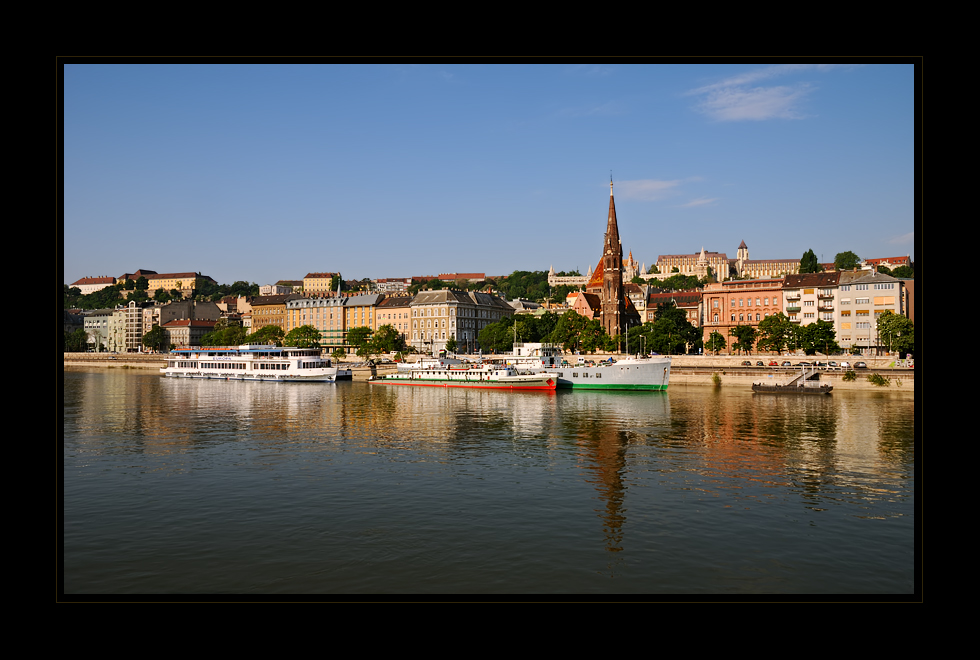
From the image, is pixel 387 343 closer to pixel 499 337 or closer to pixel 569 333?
pixel 499 337

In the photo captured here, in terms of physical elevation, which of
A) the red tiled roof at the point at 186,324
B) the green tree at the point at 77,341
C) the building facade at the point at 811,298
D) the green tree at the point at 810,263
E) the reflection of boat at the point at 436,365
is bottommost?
the reflection of boat at the point at 436,365

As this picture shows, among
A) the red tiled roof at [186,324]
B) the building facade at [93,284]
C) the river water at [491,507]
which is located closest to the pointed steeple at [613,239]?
the river water at [491,507]

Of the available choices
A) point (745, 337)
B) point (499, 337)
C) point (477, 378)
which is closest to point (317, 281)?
point (499, 337)

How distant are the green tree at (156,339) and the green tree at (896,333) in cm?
12429

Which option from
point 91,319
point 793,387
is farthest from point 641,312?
point 91,319

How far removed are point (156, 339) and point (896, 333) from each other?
413 feet

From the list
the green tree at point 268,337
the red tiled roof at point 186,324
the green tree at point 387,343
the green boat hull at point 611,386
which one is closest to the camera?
the green boat hull at point 611,386

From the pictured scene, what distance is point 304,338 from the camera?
119688 millimetres

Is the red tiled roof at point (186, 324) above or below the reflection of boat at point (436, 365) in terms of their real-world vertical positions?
above

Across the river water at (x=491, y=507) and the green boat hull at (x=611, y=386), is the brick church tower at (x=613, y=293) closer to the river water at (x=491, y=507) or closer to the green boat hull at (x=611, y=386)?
the green boat hull at (x=611, y=386)

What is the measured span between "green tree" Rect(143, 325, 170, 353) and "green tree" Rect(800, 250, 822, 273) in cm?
11643

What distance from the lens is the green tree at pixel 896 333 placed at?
7062 cm

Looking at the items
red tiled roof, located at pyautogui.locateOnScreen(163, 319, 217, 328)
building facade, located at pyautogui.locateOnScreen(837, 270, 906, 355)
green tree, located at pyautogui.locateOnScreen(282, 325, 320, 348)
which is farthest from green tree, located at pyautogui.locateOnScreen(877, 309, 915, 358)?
red tiled roof, located at pyautogui.locateOnScreen(163, 319, 217, 328)
